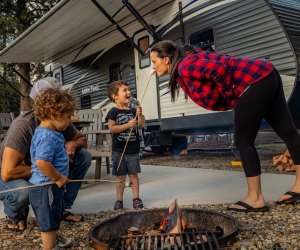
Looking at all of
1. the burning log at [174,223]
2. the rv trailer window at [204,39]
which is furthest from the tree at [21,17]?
the burning log at [174,223]

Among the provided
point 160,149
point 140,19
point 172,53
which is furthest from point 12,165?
point 160,149

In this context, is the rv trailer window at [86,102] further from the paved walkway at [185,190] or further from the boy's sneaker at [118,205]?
the boy's sneaker at [118,205]

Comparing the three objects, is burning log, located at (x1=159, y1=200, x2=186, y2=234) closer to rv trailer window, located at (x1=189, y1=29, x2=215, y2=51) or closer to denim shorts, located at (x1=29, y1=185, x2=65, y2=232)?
denim shorts, located at (x1=29, y1=185, x2=65, y2=232)

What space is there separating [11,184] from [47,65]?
1090cm

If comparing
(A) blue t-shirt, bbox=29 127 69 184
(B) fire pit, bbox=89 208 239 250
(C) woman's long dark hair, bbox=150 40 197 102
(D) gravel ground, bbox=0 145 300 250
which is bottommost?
(D) gravel ground, bbox=0 145 300 250

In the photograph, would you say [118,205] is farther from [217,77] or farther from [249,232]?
[217,77]

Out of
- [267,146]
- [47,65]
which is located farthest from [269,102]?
[47,65]

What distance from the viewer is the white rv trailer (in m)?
5.62

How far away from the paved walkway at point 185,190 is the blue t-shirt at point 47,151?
1260 mm

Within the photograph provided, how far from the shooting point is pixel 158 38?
7.02 metres

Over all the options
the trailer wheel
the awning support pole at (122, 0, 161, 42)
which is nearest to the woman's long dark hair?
the awning support pole at (122, 0, 161, 42)

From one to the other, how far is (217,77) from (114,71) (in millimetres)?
6768

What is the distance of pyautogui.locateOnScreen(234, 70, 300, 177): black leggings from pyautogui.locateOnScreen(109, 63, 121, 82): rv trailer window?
246 inches

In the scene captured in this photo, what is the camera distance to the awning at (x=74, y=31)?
714 cm
